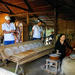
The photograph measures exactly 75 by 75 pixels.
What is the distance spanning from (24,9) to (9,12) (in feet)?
4.31

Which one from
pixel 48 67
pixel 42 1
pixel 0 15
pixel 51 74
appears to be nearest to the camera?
pixel 51 74

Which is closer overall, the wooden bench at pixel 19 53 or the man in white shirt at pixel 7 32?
the wooden bench at pixel 19 53

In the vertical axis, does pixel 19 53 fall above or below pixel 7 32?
below

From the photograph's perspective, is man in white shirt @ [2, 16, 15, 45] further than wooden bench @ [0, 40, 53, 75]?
Yes

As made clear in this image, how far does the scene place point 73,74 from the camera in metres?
2.16

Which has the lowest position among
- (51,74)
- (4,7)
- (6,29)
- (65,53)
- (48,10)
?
(51,74)

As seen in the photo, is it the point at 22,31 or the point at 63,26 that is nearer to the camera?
the point at 63,26

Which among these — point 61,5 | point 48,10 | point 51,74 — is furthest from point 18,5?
point 51,74

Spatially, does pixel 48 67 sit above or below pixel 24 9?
below

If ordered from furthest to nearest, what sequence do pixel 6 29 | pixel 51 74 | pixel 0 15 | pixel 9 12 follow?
pixel 0 15 < pixel 9 12 < pixel 6 29 < pixel 51 74

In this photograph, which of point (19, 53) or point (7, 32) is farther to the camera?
point (7, 32)

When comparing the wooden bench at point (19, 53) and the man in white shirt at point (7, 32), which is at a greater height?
the man in white shirt at point (7, 32)

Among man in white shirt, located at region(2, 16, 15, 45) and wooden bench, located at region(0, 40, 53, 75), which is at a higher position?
man in white shirt, located at region(2, 16, 15, 45)

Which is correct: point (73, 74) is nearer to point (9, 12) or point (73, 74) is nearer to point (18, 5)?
point (18, 5)
